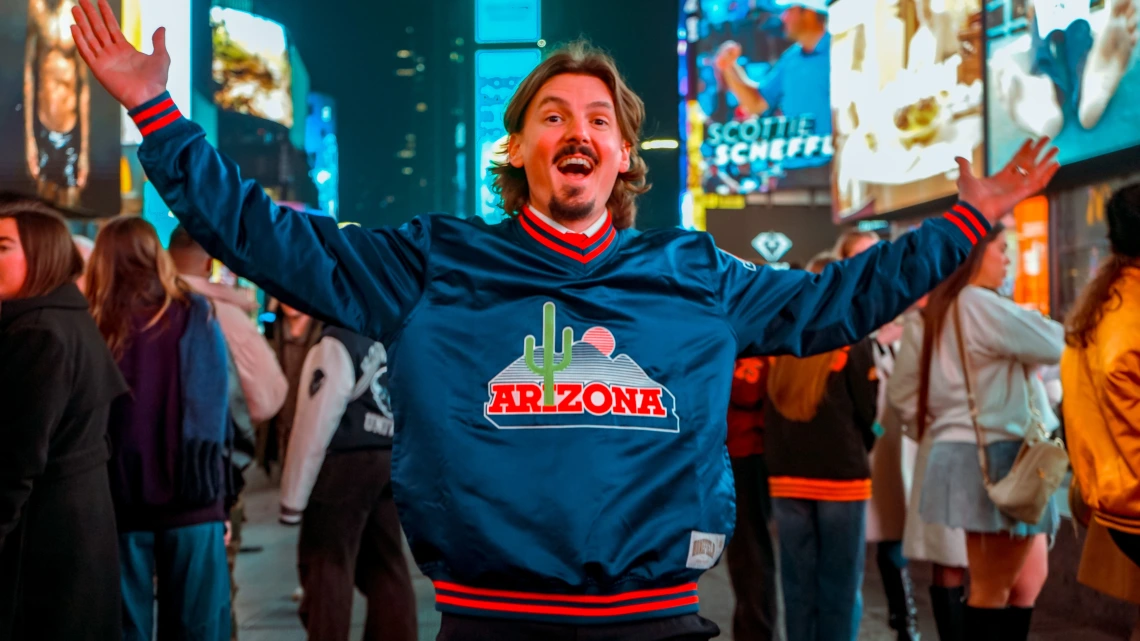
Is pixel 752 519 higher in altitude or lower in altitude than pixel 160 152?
lower

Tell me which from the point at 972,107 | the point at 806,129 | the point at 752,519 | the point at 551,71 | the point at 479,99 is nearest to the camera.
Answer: the point at 551,71

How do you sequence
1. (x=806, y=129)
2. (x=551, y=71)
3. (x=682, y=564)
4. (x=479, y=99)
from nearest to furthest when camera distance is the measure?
(x=682, y=564), (x=551, y=71), (x=806, y=129), (x=479, y=99)

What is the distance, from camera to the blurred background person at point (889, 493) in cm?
614

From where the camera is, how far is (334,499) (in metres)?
5.27

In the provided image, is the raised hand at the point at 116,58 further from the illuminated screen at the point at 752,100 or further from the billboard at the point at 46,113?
the illuminated screen at the point at 752,100

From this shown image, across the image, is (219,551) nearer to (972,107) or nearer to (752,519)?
(752,519)

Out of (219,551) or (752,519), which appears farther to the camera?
(752,519)

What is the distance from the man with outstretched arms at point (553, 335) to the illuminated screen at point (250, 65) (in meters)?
45.3

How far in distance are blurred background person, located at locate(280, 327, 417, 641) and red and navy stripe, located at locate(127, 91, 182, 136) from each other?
300cm

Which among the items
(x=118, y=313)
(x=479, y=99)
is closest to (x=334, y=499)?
(x=118, y=313)

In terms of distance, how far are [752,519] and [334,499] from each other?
82.3 inches

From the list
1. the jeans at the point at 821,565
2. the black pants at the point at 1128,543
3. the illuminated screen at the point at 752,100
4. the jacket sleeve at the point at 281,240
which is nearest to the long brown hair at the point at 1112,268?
the black pants at the point at 1128,543

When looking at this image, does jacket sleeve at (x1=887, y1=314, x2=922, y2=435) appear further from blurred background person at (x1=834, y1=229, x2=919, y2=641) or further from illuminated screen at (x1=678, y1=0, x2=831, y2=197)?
illuminated screen at (x1=678, y1=0, x2=831, y2=197)

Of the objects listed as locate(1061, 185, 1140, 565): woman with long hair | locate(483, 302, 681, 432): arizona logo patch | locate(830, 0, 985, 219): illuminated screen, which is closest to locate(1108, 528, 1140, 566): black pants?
locate(1061, 185, 1140, 565): woman with long hair
